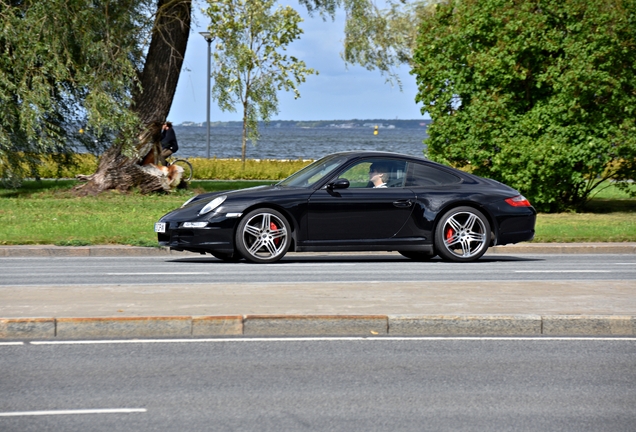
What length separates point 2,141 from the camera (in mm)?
22906

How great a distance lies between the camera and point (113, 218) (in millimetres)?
19234

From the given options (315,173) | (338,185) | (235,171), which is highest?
(315,173)

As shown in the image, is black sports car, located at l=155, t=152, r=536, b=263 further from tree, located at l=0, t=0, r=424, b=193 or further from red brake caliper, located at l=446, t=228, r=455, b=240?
tree, located at l=0, t=0, r=424, b=193

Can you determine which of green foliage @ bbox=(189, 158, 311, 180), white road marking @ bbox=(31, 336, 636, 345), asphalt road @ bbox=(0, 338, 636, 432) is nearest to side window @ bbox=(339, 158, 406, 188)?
white road marking @ bbox=(31, 336, 636, 345)

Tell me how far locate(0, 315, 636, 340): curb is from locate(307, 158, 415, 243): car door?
5.00 m

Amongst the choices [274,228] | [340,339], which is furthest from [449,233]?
[340,339]

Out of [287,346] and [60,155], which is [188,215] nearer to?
[287,346]

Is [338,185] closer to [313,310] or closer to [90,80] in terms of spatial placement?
[313,310]

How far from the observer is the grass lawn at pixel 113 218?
1619 centimetres

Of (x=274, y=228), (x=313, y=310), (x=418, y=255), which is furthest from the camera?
(x=418, y=255)

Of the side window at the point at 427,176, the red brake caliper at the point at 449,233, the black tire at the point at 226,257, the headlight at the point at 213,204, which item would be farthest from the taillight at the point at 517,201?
the headlight at the point at 213,204

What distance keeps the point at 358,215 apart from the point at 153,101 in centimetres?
1360

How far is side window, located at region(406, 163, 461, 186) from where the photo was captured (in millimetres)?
13484

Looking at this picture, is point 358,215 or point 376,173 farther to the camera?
point 376,173
